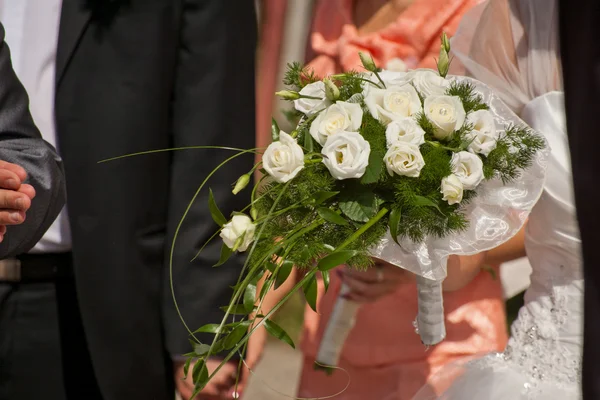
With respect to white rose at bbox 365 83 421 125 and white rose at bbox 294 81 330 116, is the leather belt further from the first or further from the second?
white rose at bbox 365 83 421 125

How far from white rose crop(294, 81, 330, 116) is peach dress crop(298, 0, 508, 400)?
1.63ft

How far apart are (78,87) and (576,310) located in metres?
1.07

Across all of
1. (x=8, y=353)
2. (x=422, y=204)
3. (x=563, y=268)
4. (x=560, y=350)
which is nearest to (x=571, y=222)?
(x=563, y=268)

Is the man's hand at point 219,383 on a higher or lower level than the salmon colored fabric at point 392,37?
lower

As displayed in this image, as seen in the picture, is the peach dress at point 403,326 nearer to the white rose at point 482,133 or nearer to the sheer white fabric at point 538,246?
the sheer white fabric at point 538,246

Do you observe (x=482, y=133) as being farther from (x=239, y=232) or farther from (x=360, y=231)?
(x=239, y=232)

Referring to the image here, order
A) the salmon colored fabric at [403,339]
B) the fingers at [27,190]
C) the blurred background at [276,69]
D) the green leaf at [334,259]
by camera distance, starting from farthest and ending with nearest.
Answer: the blurred background at [276,69] < the salmon colored fabric at [403,339] < the fingers at [27,190] < the green leaf at [334,259]

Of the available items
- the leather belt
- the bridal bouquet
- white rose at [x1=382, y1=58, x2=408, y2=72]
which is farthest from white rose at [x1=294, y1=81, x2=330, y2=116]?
the leather belt

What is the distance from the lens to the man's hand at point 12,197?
1.33m

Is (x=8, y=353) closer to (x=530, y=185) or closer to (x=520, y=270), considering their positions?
(x=530, y=185)

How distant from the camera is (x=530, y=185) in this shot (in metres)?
1.23

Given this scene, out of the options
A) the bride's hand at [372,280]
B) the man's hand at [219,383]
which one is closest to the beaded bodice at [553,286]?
the bride's hand at [372,280]

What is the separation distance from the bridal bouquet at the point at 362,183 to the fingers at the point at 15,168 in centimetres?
43

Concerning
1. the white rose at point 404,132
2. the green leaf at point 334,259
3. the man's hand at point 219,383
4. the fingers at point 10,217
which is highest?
the white rose at point 404,132
